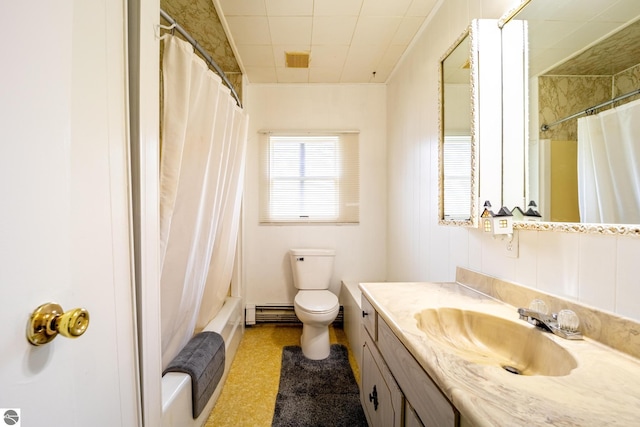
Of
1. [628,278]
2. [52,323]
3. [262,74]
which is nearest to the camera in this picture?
[52,323]

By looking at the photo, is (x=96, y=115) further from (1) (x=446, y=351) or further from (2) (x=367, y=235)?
(2) (x=367, y=235)

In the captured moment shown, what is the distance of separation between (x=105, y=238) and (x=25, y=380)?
300 millimetres

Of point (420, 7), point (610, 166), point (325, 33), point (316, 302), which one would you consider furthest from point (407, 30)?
→ point (316, 302)

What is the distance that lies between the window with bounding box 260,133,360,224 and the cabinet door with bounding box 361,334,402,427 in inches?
53.3

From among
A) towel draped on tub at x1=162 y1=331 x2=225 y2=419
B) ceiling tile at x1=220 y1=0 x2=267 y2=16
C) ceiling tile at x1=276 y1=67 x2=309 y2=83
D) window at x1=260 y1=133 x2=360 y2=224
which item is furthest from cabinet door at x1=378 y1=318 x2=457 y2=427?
ceiling tile at x1=276 y1=67 x2=309 y2=83

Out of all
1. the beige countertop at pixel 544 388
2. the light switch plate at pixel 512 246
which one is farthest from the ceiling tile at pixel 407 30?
the beige countertop at pixel 544 388

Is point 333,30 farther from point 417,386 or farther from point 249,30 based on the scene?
point 417,386

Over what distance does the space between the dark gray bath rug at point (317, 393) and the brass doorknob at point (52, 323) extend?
1.26 meters

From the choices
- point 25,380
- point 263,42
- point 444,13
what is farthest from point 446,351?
point 263,42

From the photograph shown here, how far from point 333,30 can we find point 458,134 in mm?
1152

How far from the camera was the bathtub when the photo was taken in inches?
37.5

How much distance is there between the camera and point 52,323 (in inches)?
16.5

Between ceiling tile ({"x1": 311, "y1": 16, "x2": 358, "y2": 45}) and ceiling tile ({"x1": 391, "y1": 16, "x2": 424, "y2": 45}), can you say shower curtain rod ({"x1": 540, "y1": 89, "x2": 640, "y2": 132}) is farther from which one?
ceiling tile ({"x1": 311, "y1": 16, "x2": 358, "y2": 45})

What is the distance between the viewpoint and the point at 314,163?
2.36 m
